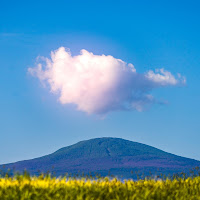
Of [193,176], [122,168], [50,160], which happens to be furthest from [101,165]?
[193,176]

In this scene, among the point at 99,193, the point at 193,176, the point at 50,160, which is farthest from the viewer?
the point at 50,160

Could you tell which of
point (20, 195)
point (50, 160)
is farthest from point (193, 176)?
point (50, 160)

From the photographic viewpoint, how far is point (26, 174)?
1426 centimetres

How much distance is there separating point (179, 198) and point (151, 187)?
1837 millimetres

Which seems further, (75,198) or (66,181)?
(66,181)

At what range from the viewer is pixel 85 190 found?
1303 centimetres

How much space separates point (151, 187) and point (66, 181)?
10.4ft

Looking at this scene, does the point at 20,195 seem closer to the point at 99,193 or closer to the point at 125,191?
the point at 99,193

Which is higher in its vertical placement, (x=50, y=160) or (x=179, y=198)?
(x=50, y=160)

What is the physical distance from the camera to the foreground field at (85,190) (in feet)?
38.8

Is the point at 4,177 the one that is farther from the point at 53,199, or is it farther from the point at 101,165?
the point at 101,165

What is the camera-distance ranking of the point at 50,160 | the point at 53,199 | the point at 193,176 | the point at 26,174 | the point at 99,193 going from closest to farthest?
1. the point at 53,199
2. the point at 99,193
3. the point at 26,174
4. the point at 193,176
5. the point at 50,160

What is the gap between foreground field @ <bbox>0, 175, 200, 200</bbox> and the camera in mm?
11812

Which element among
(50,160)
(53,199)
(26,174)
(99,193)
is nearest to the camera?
(53,199)
